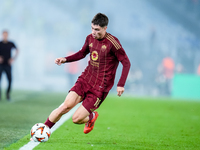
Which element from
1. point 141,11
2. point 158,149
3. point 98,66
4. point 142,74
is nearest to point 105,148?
point 158,149

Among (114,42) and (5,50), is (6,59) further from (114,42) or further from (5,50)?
(114,42)

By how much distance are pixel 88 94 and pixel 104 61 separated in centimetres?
54

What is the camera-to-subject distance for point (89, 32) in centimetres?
2612

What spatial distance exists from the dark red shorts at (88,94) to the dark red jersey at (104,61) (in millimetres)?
62

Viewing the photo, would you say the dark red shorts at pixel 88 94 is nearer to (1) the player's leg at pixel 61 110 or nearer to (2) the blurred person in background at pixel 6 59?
(1) the player's leg at pixel 61 110

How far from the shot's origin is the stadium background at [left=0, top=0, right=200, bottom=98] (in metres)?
25.0

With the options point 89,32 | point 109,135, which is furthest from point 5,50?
point 89,32

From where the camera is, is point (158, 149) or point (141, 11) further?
point (141, 11)

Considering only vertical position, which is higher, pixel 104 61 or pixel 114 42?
pixel 114 42

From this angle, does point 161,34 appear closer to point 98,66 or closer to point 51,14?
point 51,14

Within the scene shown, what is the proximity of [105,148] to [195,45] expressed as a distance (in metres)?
20.9

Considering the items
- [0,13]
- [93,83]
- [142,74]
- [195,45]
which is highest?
[0,13]

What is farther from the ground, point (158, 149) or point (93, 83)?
point (93, 83)

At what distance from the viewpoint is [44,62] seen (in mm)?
25750
